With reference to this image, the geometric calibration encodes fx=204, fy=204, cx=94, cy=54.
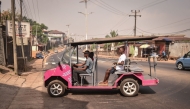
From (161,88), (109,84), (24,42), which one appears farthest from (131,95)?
(24,42)

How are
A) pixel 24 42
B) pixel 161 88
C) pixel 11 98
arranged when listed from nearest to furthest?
pixel 11 98 → pixel 161 88 → pixel 24 42

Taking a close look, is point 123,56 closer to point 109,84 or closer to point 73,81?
point 109,84

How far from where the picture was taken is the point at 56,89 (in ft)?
25.7

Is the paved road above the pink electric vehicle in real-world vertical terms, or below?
below

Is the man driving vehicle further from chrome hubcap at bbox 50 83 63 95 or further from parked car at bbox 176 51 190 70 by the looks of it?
parked car at bbox 176 51 190 70

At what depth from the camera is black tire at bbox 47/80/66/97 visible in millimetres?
7781

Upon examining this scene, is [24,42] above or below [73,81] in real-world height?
above

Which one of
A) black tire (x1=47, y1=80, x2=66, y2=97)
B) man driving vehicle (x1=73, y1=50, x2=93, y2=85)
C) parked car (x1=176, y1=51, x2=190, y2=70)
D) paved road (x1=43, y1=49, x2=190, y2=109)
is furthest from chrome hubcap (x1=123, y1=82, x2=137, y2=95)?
parked car (x1=176, y1=51, x2=190, y2=70)

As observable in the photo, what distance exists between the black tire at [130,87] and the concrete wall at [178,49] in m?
29.7

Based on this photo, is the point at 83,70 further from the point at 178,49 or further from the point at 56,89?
the point at 178,49

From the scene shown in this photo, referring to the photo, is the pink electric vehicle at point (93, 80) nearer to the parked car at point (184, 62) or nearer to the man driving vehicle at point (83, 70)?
the man driving vehicle at point (83, 70)

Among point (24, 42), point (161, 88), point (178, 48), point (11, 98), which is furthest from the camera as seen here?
point (178, 48)

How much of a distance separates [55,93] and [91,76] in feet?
5.01

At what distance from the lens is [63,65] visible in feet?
25.9
